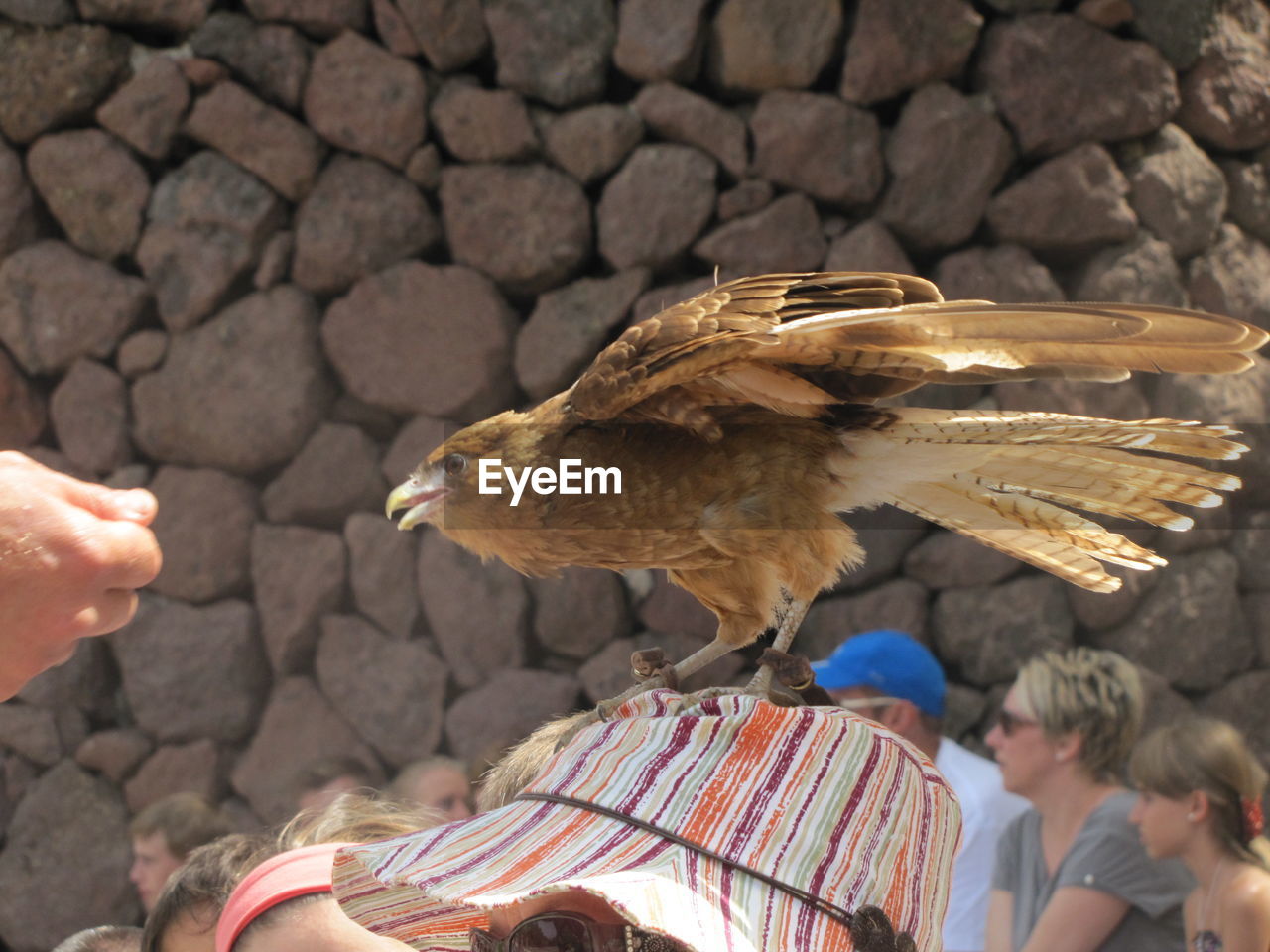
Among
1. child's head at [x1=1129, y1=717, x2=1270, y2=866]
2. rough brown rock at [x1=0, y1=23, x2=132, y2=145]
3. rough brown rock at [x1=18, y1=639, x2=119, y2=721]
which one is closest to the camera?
child's head at [x1=1129, y1=717, x2=1270, y2=866]

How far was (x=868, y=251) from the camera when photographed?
11.6 ft

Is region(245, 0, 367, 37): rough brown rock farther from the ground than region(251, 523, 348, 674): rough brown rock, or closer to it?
farther from the ground

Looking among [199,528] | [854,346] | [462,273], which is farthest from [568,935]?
[199,528]

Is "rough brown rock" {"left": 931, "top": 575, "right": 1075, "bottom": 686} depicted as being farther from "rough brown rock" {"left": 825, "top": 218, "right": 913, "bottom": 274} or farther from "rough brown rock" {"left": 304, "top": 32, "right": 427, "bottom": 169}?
"rough brown rock" {"left": 304, "top": 32, "right": 427, "bottom": 169}

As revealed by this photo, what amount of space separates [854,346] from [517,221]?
8.45 ft

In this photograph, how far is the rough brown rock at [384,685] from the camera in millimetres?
3771

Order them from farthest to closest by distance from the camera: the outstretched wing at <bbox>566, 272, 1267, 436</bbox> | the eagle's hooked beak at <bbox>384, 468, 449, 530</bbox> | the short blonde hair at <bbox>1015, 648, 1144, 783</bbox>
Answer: the short blonde hair at <bbox>1015, 648, 1144, 783</bbox> → the eagle's hooked beak at <bbox>384, 468, 449, 530</bbox> → the outstretched wing at <bbox>566, 272, 1267, 436</bbox>

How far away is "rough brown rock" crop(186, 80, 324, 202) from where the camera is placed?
3.76 meters

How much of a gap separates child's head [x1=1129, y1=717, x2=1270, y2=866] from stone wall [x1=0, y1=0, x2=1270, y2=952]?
1191mm

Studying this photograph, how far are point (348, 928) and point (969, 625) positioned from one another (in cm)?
276

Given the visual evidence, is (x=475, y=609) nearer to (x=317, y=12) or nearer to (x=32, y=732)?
(x=32, y=732)

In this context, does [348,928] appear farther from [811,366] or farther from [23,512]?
[811,366]

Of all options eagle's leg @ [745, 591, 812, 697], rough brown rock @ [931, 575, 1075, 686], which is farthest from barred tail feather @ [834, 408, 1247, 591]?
rough brown rock @ [931, 575, 1075, 686]

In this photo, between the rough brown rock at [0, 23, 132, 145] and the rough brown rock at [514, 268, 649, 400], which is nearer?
the rough brown rock at [514, 268, 649, 400]
